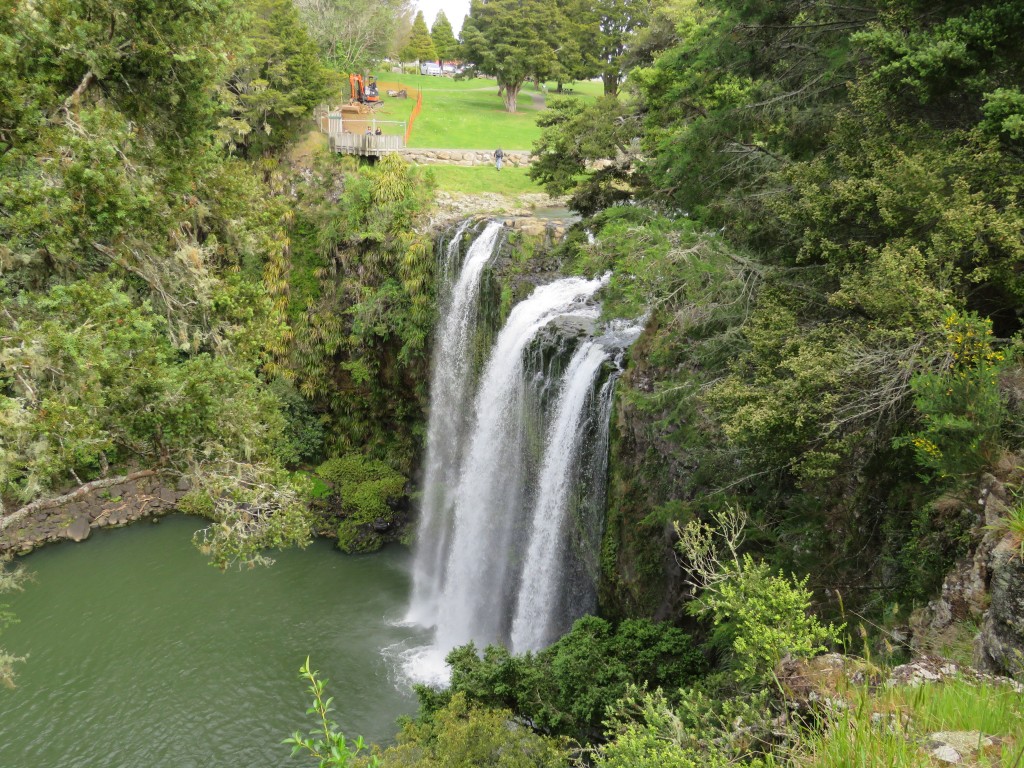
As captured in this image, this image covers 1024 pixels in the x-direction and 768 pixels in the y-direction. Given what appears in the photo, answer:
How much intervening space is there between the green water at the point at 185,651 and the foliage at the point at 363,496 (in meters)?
0.51

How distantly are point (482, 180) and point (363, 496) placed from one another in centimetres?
1312

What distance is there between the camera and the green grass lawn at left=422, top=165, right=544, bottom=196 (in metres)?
25.0

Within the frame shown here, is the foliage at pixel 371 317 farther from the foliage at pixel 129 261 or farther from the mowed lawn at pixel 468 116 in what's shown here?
the mowed lawn at pixel 468 116

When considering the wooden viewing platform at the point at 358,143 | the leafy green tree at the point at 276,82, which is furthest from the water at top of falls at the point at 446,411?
the leafy green tree at the point at 276,82

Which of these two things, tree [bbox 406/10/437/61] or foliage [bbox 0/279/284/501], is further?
tree [bbox 406/10/437/61]

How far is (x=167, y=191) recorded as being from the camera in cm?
865

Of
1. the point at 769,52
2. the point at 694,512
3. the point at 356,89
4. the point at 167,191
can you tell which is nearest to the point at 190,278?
the point at 167,191

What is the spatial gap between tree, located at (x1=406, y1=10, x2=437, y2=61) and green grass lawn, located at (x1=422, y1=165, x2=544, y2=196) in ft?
95.3

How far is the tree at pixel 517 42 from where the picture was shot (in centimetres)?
3684

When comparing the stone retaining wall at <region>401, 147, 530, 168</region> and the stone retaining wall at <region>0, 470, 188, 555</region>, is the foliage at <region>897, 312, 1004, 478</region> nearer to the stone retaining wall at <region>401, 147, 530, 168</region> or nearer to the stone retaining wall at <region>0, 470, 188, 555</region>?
the stone retaining wall at <region>0, 470, 188, 555</region>

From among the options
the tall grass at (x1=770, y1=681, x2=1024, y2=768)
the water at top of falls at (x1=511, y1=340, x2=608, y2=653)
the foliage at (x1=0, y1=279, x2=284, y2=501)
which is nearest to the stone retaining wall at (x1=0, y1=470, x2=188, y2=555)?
the water at top of falls at (x1=511, y1=340, x2=608, y2=653)

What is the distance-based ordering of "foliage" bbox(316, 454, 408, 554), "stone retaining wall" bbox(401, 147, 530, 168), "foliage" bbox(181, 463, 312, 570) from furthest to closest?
1. "stone retaining wall" bbox(401, 147, 530, 168)
2. "foliage" bbox(316, 454, 408, 554)
3. "foliage" bbox(181, 463, 312, 570)

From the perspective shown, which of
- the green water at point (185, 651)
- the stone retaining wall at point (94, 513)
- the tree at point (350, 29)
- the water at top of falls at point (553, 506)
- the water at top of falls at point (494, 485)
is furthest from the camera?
the tree at point (350, 29)

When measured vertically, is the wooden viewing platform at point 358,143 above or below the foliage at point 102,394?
above
